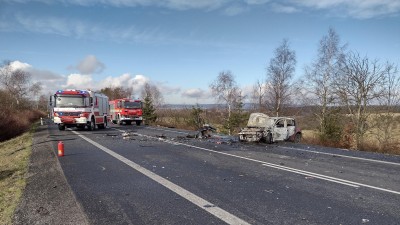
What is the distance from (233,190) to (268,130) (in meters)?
11.7

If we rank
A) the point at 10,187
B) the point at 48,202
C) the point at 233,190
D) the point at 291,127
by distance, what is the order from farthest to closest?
the point at 291,127 → the point at 10,187 → the point at 233,190 → the point at 48,202

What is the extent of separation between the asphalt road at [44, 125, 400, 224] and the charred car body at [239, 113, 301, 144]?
6.32m

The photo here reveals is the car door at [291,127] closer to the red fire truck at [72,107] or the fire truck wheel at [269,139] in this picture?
the fire truck wheel at [269,139]

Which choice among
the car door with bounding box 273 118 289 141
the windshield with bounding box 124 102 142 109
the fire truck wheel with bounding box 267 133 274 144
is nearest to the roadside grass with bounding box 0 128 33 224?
the fire truck wheel with bounding box 267 133 274 144

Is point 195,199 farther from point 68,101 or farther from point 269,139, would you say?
point 68,101

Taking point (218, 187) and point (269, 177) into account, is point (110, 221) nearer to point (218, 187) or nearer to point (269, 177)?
point (218, 187)

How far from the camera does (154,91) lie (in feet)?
284

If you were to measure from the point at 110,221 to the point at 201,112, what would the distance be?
31249 mm

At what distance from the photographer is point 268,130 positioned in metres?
18.2

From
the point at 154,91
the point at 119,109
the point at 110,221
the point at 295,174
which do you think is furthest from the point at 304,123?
the point at 154,91

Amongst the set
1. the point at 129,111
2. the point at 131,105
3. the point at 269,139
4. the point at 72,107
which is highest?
the point at 131,105

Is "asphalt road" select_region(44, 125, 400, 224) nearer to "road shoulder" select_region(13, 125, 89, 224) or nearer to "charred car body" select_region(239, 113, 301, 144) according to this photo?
"road shoulder" select_region(13, 125, 89, 224)

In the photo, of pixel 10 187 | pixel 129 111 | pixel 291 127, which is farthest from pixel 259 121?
pixel 129 111

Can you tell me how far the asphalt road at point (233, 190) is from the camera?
5250 millimetres
